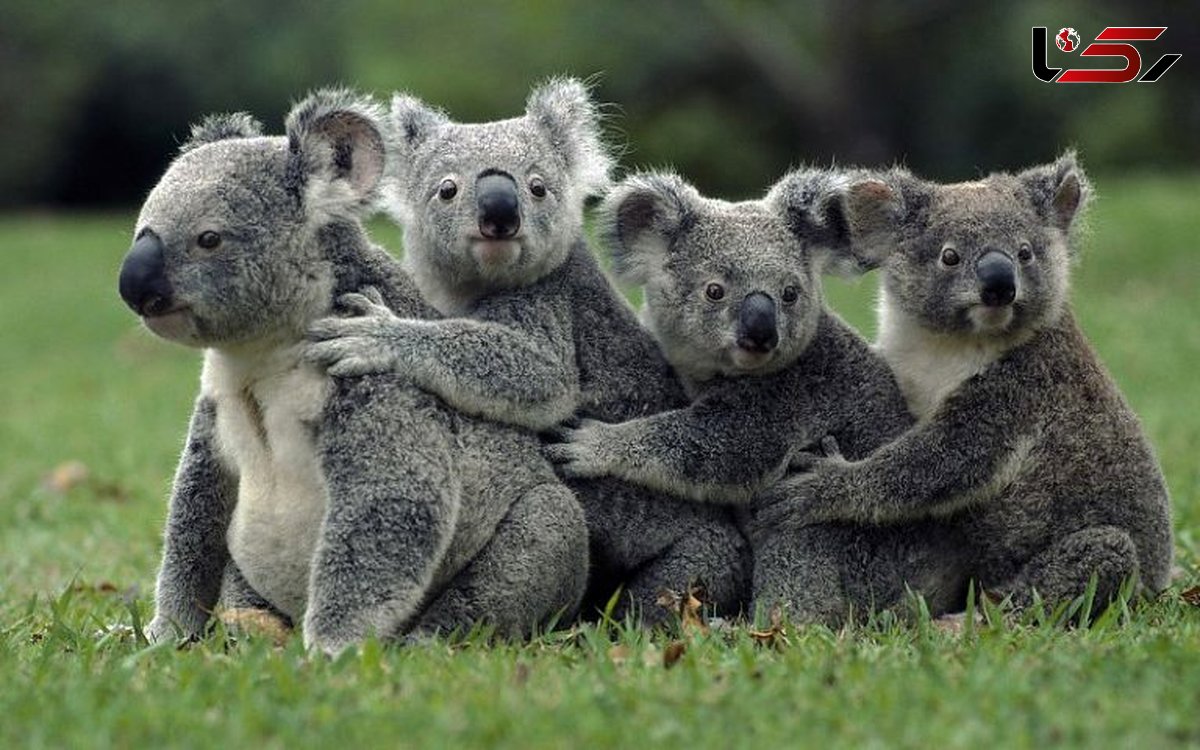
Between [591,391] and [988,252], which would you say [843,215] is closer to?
[988,252]

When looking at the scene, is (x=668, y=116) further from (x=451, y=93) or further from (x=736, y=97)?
(x=451, y=93)

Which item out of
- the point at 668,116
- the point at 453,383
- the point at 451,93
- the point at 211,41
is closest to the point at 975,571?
the point at 453,383

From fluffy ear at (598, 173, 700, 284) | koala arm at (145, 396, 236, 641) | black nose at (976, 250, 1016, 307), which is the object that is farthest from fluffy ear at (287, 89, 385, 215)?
black nose at (976, 250, 1016, 307)

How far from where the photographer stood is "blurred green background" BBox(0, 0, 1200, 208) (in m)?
33.5

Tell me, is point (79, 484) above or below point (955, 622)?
below

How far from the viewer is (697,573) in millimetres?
6402

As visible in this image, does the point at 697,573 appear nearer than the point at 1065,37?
Yes

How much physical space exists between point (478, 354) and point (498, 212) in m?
0.59

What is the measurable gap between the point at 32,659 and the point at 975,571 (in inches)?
136

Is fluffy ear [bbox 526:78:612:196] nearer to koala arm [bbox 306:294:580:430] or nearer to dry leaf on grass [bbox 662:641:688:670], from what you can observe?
koala arm [bbox 306:294:580:430]

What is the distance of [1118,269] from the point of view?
20.5 m

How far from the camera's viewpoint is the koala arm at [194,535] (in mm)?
6148

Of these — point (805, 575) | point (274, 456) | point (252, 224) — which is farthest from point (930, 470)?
point (252, 224)

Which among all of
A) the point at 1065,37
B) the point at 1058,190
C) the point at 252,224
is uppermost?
the point at 1065,37
